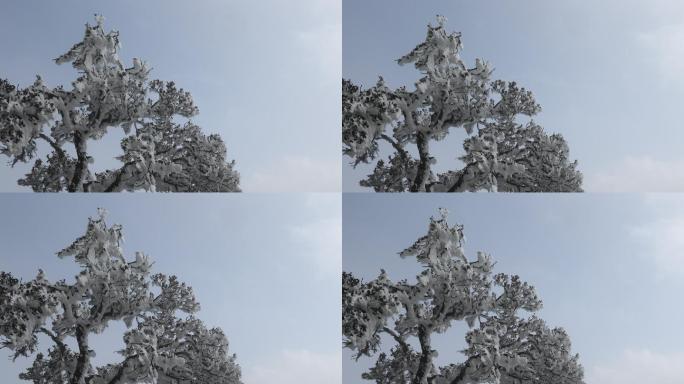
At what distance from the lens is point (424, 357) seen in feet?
26.3

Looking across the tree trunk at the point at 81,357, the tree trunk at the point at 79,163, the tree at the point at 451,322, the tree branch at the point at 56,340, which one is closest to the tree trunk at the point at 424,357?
the tree at the point at 451,322

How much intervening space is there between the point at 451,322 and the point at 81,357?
334 centimetres

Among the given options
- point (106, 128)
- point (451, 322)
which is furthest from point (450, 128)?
point (106, 128)

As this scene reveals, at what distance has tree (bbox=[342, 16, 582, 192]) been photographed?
8.24 m

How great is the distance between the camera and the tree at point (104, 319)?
25.8 feet

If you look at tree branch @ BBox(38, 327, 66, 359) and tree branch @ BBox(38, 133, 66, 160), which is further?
tree branch @ BBox(38, 133, 66, 160)

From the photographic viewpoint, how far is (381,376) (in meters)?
7.96

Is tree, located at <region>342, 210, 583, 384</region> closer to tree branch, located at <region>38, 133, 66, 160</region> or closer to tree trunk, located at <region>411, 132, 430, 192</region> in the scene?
tree trunk, located at <region>411, 132, 430, 192</region>

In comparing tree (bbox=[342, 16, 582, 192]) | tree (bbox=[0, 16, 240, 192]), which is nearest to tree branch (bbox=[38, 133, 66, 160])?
tree (bbox=[0, 16, 240, 192])

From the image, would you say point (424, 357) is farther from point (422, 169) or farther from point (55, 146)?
point (55, 146)

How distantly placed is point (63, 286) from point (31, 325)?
17.0 inches

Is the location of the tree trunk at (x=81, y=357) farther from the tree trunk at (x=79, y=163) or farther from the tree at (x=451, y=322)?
the tree at (x=451, y=322)

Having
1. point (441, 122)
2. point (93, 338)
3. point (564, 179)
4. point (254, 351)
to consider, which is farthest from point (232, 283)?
point (564, 179)

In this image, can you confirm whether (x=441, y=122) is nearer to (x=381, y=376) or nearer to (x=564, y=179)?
(x=564, y=179)
